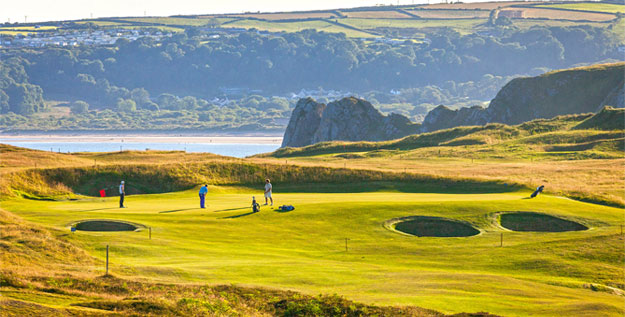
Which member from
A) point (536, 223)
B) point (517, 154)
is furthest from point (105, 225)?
point (517, 154)

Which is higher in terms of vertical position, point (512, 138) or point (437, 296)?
point (512, 138)

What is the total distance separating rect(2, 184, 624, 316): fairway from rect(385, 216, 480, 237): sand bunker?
0.66 meters

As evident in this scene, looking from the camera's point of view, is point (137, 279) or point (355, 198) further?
point (355, 198)

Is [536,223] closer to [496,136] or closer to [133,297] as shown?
[133,297]

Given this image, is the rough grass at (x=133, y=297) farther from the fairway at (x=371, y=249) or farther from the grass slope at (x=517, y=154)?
the grass slope at (x=517, y=154)

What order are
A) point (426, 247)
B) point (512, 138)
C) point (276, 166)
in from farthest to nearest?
1. point (512, 138)
2. point (276, 166)
3. point (426, 247)

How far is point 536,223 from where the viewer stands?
52.1 meters

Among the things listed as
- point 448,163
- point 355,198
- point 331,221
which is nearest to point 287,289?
point 331,221

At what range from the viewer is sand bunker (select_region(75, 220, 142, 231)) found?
45.8 m

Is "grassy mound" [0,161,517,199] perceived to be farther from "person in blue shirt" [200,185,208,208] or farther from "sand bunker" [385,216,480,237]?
"sand bunker" [385,216,480,237]

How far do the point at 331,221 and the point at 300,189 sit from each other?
19.5m

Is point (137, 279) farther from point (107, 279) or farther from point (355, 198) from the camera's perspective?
point (355, 198)

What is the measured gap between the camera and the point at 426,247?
148 feet

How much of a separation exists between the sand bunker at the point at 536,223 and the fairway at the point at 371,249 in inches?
24.9
